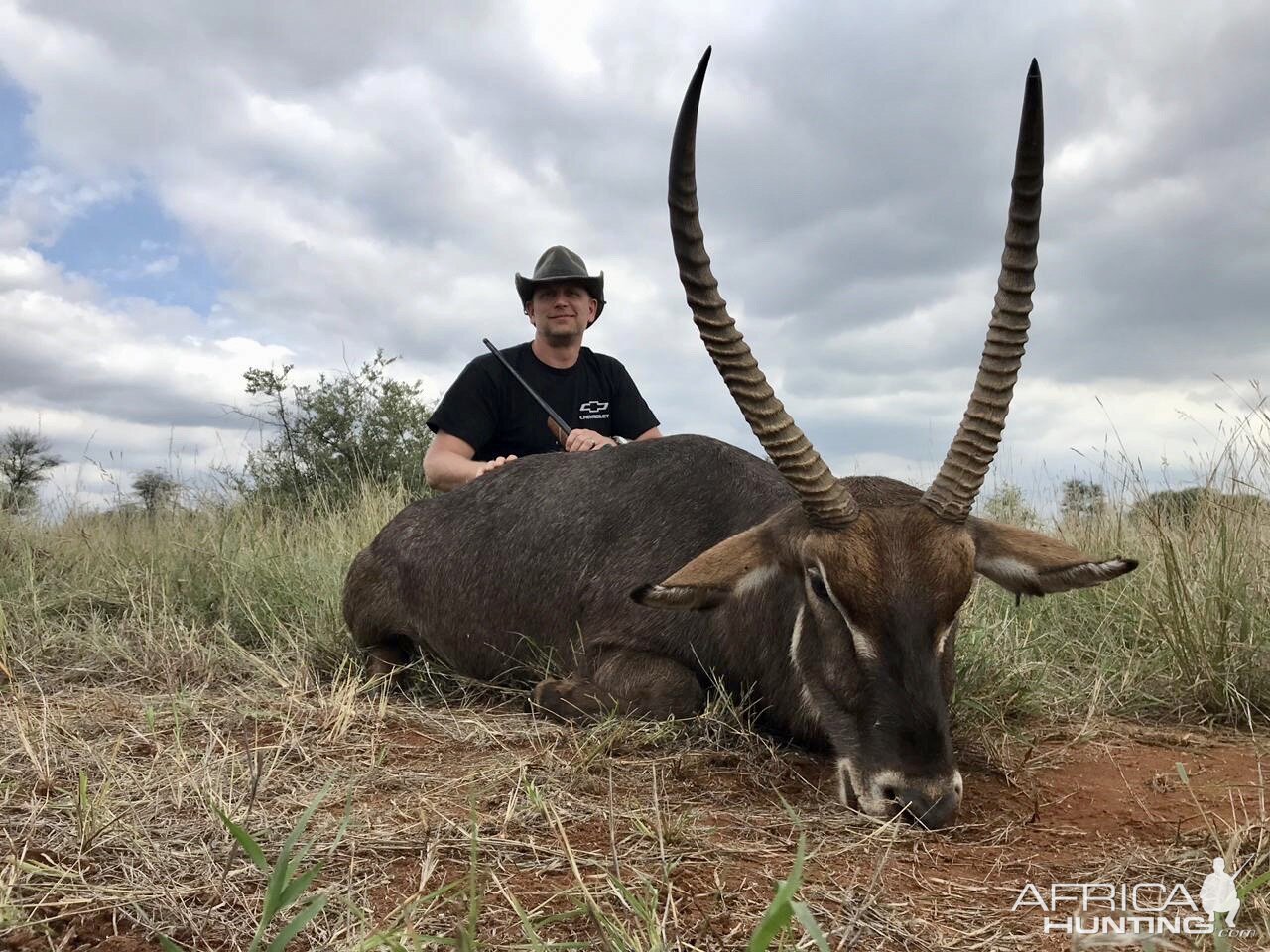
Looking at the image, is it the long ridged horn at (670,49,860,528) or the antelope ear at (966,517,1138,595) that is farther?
the antelope ear at (966,517,1138,595)

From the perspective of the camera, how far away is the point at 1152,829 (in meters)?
2.96

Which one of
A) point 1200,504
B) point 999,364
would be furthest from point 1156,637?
point 999,364

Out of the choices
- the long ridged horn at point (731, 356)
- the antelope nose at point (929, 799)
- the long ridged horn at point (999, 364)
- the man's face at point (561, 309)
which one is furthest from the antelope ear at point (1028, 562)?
the man's face at point (561, 309)

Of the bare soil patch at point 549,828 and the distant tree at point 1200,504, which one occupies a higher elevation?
the distant tree at point 1200,504

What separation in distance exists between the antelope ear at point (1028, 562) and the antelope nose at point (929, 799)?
899 millimetres

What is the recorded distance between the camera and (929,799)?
9.23 feet

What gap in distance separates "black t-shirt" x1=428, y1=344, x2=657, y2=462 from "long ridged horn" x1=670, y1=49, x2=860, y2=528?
11.6 feet

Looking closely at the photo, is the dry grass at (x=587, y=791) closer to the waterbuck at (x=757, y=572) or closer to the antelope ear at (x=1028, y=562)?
the waterbuck at (x=757, y=572)

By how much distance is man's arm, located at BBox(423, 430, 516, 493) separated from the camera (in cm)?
676

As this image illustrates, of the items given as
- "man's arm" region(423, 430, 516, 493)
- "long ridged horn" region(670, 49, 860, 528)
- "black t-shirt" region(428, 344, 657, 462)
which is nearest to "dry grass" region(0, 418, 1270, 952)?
"long ridged horn" region(670, 49, 860, 528)

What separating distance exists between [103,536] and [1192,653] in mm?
8139

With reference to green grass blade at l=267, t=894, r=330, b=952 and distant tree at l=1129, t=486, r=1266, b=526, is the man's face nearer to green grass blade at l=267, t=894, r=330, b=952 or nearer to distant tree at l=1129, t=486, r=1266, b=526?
distant tree at l=1129, t=486, r=1266, b=526

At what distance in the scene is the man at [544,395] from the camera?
22.8 ft

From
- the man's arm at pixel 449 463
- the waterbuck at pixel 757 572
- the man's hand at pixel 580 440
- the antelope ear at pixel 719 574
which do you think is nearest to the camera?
the waterbuck at pixel 757 572
